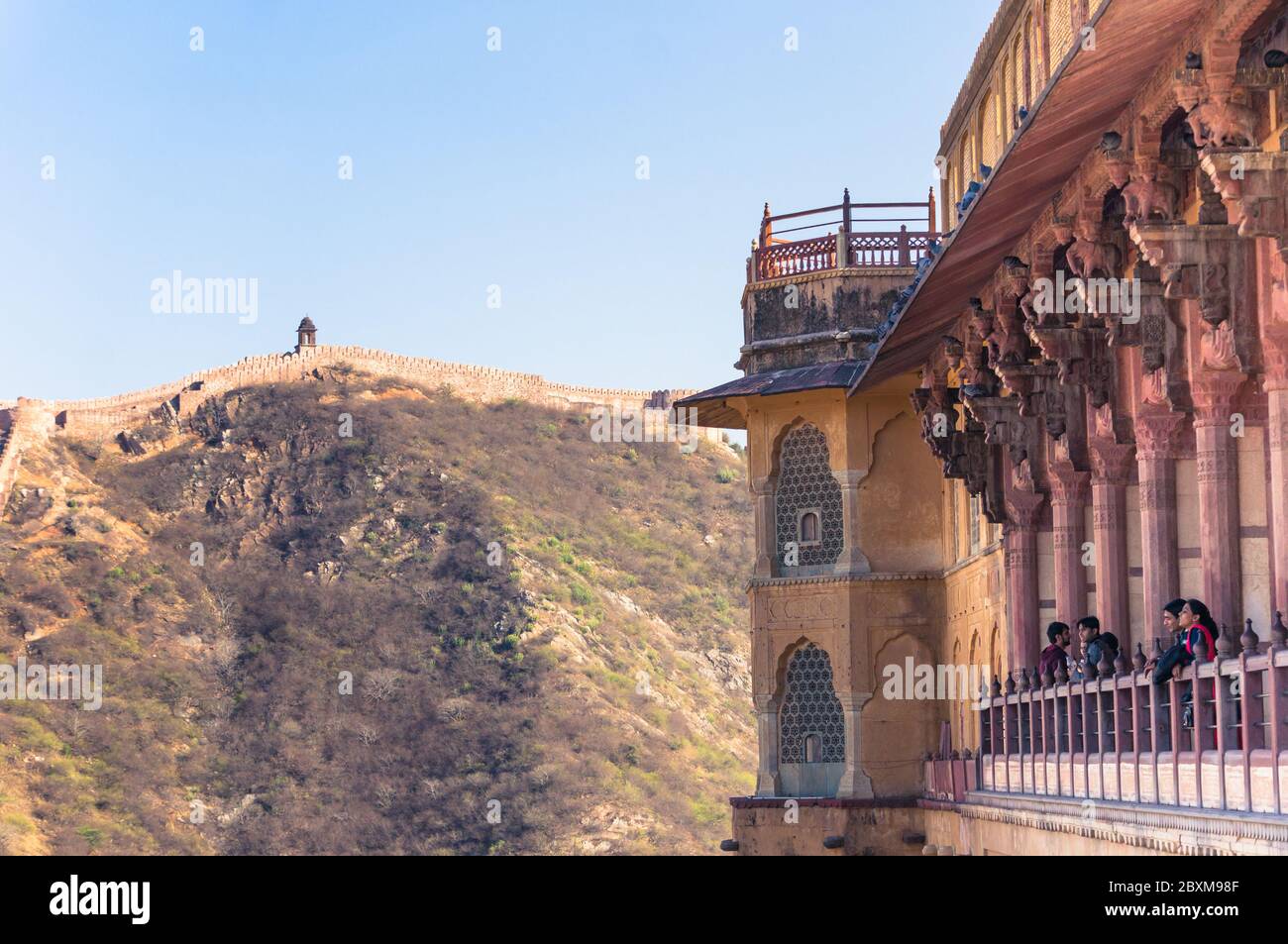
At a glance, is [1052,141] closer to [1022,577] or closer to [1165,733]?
[1165,733]

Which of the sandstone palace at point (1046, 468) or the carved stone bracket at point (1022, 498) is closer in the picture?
the sandstone palace at point (1046, 468)

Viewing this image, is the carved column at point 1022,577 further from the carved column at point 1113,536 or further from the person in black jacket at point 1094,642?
the person in black jacket at point 1094,642

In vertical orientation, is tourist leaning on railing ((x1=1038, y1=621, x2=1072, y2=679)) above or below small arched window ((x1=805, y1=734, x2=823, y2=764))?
above

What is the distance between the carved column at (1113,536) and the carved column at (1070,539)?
2.80 ft

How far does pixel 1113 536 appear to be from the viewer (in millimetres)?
14844

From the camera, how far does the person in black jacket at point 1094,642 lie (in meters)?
12.7

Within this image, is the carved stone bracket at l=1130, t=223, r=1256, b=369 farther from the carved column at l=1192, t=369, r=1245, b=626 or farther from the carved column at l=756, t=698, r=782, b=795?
the carved column at l=756, t=698, r=782, b=795

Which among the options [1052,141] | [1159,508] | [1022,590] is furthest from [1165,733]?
[1022,590]

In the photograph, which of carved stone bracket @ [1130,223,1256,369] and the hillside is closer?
carved stone bracket @ [1130,223,1256,369]

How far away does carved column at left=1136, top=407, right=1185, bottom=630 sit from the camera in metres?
13.2

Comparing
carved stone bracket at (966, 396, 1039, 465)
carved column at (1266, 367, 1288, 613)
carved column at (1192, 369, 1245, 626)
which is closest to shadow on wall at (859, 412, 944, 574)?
carved stone bracket at (966, 396, 1039, 465)

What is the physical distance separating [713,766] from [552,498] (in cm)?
1992

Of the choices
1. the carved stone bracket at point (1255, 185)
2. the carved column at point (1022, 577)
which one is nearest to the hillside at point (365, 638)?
the carved column at point (1022, 577)

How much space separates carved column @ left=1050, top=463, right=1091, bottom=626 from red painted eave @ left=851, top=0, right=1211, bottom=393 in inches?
74.9
